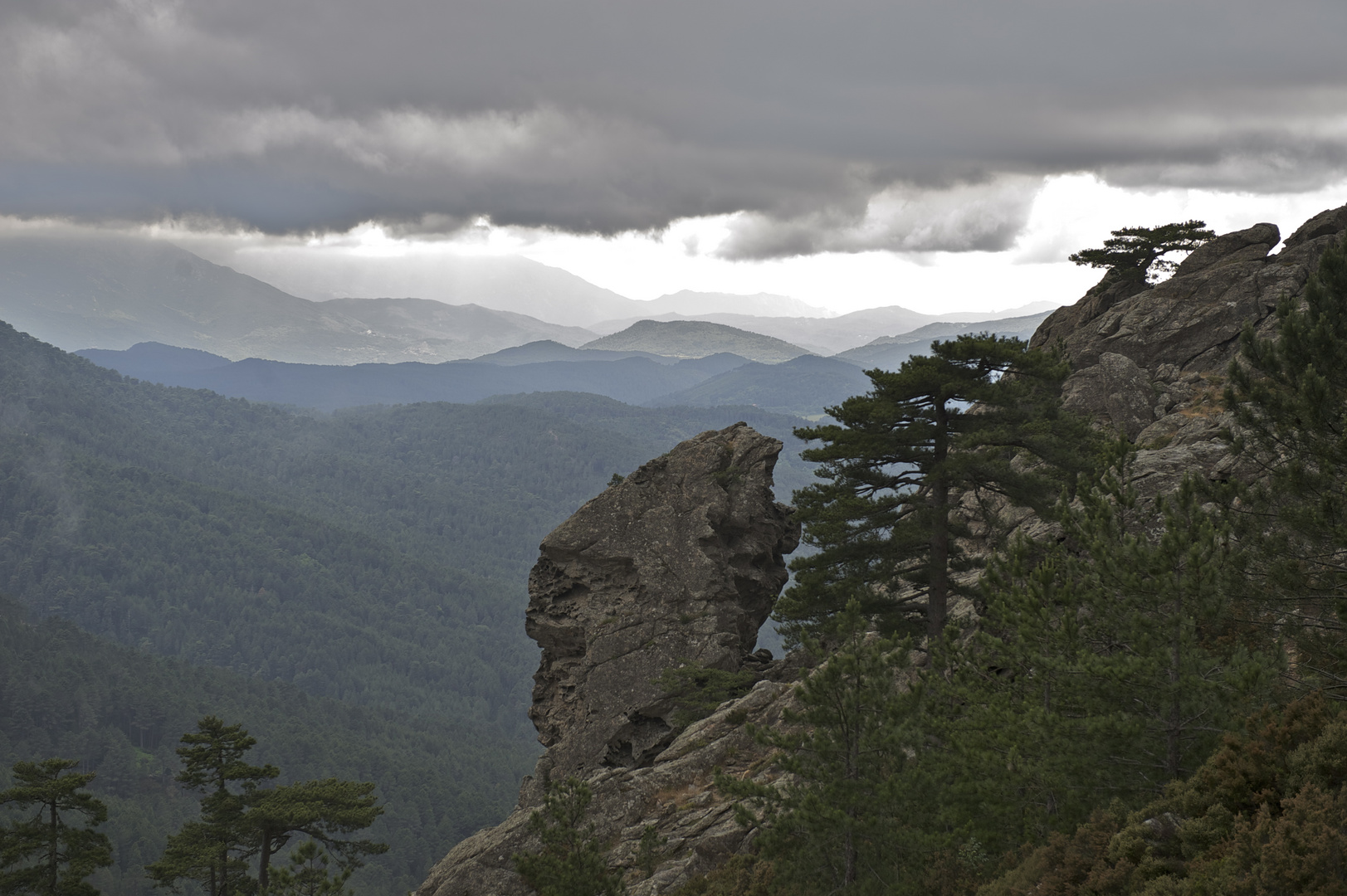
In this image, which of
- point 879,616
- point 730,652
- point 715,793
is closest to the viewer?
point 715,793

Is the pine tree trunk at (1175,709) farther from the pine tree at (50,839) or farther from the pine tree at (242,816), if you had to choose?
the pine tree at (50,839)

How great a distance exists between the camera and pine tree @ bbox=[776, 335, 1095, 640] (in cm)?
2725

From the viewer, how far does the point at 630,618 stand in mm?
36812

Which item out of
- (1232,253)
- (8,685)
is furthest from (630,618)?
(8,685)

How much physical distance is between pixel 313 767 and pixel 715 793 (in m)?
194

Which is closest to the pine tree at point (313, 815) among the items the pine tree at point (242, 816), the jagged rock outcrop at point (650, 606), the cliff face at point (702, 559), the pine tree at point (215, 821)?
the pine tree at point (242, 816)

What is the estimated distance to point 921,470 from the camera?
92.7 ft

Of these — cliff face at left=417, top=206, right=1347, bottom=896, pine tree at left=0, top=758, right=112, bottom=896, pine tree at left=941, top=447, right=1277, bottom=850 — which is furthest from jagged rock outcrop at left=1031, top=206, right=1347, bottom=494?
pine tree at left=0, top=758, right=112, bottom=896

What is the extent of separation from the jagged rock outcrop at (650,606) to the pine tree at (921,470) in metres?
4.38

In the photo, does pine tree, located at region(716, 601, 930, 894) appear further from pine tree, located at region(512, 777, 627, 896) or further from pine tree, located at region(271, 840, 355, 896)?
pine tree, located at region(271, 840, 355, 896)

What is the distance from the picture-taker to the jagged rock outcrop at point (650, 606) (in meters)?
33.7

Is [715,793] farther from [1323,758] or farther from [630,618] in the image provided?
[1323,758]

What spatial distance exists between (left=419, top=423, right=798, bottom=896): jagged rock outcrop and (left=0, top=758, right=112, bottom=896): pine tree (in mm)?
20046

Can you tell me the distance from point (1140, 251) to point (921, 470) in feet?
106
